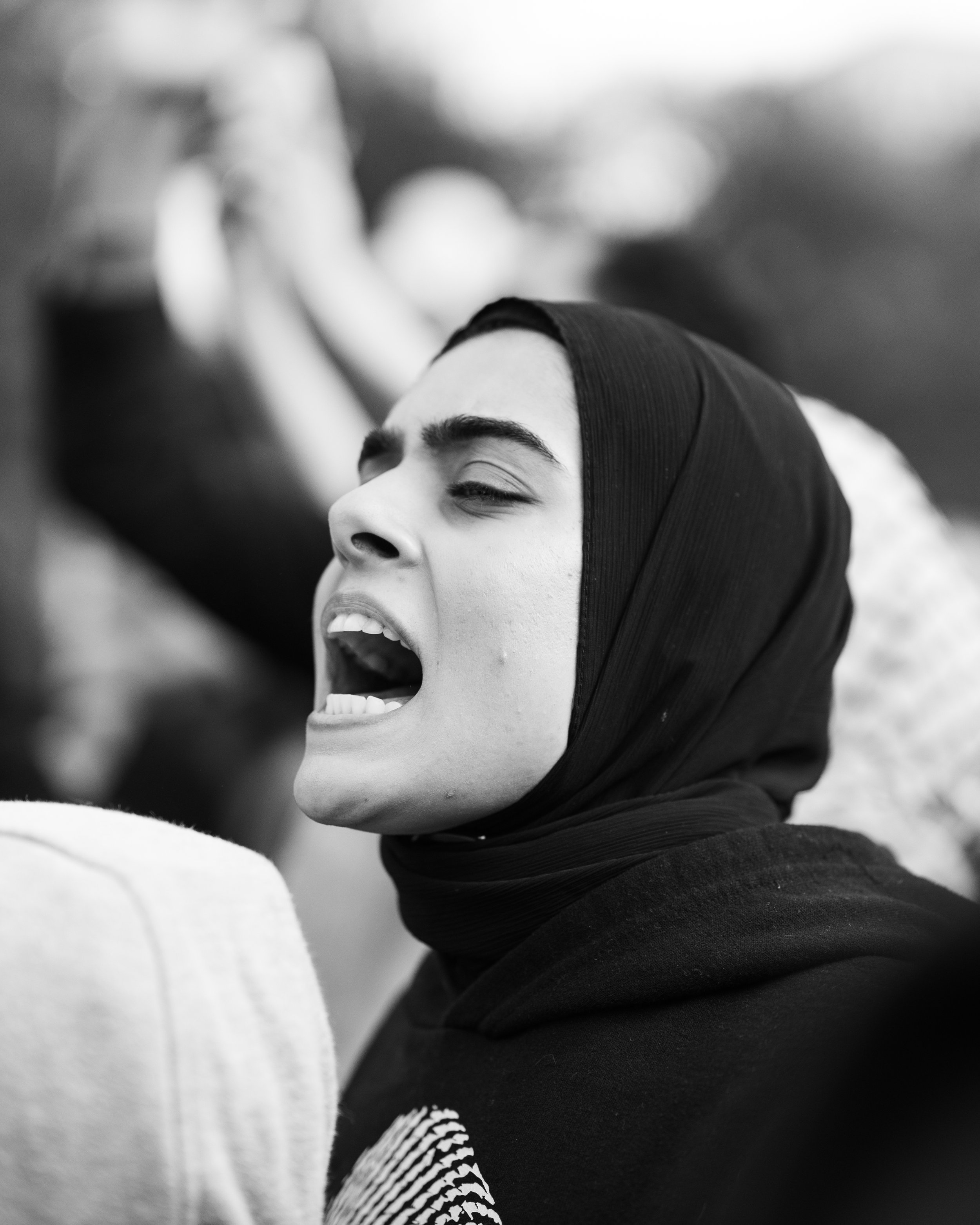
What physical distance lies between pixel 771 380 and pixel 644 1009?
3.12ft

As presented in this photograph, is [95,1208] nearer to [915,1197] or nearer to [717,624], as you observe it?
[915,1197]

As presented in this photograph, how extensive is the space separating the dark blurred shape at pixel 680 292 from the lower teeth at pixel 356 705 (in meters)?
1.60

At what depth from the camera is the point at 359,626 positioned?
1467 millimetres

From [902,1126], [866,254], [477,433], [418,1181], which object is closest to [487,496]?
[477,433]

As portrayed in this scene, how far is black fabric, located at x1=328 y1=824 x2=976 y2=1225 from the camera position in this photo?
1099mm

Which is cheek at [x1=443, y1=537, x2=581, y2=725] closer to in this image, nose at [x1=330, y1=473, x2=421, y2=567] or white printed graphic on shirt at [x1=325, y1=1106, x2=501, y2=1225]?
nose at [x1=330, y1=473, x2=421, y2=567]

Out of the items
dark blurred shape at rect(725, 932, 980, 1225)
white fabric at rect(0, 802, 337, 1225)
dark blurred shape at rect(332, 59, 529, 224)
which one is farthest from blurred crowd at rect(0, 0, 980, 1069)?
dark blurred shape at rect(332, 59, 529, 224)

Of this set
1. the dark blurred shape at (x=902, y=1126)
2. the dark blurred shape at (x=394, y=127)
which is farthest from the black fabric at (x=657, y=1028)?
the dark blurred shape at (x=394, y=127)

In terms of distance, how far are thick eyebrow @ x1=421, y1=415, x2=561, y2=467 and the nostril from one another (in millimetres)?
146

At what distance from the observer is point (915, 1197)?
75 cm

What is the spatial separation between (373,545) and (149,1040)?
80 cm

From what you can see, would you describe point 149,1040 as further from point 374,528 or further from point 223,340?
point 223,340

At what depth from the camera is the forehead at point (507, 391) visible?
150 cm

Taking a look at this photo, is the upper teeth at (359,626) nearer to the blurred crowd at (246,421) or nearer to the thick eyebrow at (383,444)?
the thick eyebrow at (383,444)
